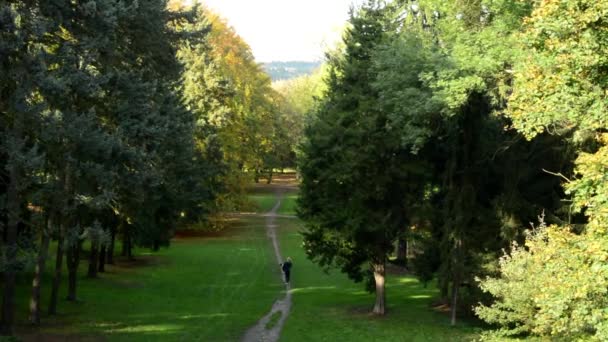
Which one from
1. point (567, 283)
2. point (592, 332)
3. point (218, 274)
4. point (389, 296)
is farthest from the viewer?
point (218, 274)

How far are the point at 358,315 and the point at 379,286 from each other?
1538 millimetres

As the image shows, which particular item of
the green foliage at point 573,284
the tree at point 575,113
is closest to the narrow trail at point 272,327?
the green foliage at point 573,284

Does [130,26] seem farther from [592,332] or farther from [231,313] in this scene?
[592,332]

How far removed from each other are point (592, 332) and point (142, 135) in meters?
13.5

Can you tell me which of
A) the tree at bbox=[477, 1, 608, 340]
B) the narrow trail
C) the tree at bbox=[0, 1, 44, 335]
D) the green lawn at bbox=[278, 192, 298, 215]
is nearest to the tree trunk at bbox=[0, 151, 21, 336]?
the tree at bbox=[0, 1, 44, 335]

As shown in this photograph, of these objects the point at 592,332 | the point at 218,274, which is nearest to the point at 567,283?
the point at 592,332

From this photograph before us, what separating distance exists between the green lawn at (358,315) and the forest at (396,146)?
0.69 metres

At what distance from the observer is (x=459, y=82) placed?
63.7 feet

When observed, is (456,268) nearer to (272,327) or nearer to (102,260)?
(272,327)

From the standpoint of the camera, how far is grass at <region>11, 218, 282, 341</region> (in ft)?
72.3

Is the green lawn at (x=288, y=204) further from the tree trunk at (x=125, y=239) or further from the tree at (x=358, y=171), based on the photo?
the tree at (x=358, y=171)

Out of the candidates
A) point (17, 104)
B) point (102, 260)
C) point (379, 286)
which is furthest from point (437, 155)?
point (102, 260)

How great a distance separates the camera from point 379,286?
26.6m

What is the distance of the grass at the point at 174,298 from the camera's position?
22.0 metres
